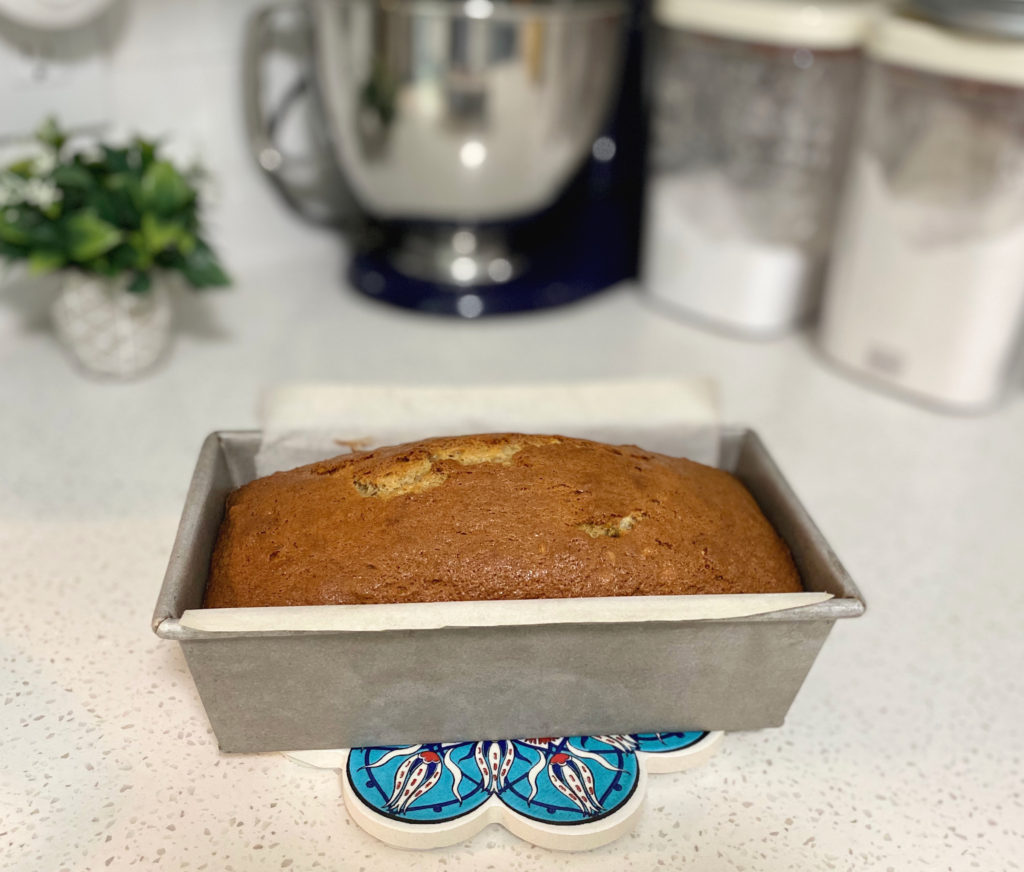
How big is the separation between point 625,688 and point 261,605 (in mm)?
207

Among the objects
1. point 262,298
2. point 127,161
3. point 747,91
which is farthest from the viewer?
point 262,298

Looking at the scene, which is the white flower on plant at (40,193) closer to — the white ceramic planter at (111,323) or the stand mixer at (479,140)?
the white ceramic planter at (111,323)

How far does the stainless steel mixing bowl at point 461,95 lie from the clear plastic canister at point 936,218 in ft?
1.02

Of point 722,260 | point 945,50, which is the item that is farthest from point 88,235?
point 945,50

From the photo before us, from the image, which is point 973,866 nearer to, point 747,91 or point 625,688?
point 625,688

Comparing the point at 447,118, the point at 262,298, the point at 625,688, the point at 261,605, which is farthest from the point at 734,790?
the point at 262,298

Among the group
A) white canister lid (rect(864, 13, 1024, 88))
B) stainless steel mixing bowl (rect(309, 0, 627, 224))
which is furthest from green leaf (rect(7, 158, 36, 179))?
white canister lid (rect(864, 13, 1024, 88))

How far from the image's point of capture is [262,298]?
1.14 meters

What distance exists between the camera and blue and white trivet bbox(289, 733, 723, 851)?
0.47 metres

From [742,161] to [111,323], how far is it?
2.43 ft

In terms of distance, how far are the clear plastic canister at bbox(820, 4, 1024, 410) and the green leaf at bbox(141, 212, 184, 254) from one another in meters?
0.71

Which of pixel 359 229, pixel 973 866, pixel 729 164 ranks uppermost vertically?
pixel 729 164

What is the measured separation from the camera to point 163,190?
2.76 ft

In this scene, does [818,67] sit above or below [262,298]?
above
